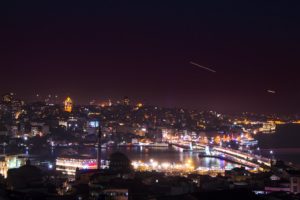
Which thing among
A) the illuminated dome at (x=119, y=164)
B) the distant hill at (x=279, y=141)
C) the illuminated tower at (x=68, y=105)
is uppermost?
the illuminated tower at (x=68, y=105)

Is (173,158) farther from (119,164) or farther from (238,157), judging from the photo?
(119,164)

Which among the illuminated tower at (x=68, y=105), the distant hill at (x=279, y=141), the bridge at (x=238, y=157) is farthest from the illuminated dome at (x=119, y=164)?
the illuminated tower at (x=68, y=105)

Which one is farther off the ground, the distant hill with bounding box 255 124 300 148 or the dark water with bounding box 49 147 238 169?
the distant hill with bounding box 255 124 300 148

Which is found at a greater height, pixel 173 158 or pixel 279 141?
pixel 279 141

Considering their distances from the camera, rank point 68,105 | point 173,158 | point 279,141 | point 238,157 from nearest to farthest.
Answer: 1. point 238,157
2. point 173,158
3. point 279,141
4. point 68,105

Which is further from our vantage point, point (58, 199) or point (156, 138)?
point (156, 138)

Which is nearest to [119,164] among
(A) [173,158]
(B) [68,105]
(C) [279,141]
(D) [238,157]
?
(D) [238,157]

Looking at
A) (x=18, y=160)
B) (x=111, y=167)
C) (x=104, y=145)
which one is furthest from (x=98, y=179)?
(x=104, y=145)

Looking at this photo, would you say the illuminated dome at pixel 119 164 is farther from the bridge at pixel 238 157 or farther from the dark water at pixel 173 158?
the dark water at pixel 173 158

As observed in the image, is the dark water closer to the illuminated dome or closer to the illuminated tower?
the illuminated dome

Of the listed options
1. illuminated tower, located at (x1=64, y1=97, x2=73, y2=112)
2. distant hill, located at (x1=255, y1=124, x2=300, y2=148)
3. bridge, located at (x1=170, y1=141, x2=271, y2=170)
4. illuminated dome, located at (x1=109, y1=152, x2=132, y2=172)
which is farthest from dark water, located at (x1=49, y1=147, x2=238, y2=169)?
illuminated tower, located at (x1=64, y1=97, x2=73, y2=112)

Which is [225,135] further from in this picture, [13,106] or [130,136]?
[13,106]
